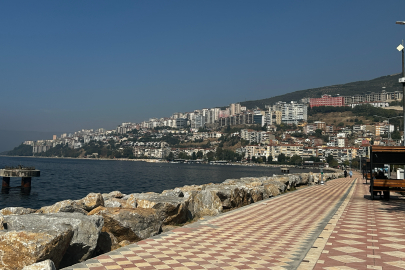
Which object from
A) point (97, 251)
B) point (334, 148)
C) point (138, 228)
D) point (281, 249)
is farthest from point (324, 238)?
point (334, 148)

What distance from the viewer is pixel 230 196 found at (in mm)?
12078

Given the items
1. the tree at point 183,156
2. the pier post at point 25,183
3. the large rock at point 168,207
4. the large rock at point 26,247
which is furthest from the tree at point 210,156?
the large rock at point 26,247

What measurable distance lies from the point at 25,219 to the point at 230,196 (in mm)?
7545

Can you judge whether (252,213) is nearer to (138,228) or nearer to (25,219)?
(138,228)

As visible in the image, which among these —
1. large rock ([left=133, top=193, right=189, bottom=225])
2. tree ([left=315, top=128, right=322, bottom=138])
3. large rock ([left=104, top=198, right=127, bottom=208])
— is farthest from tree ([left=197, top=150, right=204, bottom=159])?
large rock ([left=133, top=193, right=189, bottom=225])

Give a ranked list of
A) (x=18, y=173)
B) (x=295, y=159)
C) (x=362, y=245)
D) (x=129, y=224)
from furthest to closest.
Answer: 1. (x=295, y=159)
2. (x=18, y=173)
3. (x=129, y=224)
4. (x=362, y=245)

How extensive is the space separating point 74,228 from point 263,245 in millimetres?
3282

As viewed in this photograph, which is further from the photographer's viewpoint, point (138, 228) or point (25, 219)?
point (138, 228)

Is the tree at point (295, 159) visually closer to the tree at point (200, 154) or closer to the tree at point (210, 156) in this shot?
the tree at point (210, 156)

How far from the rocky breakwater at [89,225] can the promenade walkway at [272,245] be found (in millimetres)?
469

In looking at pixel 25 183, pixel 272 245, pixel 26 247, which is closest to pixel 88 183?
pixel 25 183

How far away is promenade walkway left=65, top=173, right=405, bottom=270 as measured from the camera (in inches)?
199

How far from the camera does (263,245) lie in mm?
6449

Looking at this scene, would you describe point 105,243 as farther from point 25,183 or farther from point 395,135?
point 395,135
